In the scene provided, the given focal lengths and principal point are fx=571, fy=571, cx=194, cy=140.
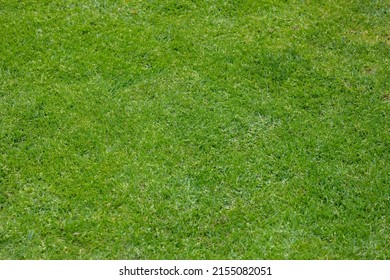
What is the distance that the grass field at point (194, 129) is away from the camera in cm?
552

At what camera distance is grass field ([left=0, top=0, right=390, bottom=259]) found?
5520 millimetres

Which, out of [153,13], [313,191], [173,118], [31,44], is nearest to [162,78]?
[173,118]

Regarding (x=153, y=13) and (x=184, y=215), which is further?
(x=153, y=13)

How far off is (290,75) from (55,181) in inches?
120

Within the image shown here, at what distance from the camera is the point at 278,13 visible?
25.1 ft

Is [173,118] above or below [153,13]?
below

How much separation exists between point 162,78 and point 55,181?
1.86 meters

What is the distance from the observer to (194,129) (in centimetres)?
635

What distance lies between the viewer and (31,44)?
7.18 meters
